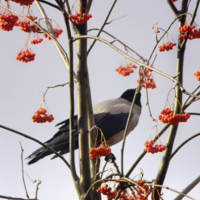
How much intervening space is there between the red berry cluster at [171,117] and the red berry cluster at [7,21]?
159 centimetres

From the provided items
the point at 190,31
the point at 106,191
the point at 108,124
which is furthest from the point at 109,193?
the point at 108,124

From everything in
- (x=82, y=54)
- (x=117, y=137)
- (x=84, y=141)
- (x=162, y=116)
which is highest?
(x=82, y=54)

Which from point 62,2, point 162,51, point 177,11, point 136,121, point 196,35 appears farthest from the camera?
point 136,121

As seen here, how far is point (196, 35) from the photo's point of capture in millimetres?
2938

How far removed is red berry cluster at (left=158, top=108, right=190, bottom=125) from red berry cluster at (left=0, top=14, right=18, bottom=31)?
5.21ft

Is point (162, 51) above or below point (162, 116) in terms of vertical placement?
above

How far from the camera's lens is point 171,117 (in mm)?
2420

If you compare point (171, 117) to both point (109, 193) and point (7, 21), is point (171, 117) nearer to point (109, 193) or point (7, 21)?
point (109, 193)

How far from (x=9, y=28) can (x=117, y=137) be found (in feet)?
8.73

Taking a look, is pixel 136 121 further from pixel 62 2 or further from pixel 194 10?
pixel 62 2

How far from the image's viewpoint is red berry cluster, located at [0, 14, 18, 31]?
9.53ft

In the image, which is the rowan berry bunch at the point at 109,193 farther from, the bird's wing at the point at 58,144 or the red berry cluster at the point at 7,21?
the red berry cluster at the point at 7,21

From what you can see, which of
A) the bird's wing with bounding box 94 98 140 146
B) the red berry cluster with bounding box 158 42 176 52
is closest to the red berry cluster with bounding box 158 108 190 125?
the red berry cluster with bounding box 158 42 176 52

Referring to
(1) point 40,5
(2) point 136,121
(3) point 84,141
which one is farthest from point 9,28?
(2) point 136,121
